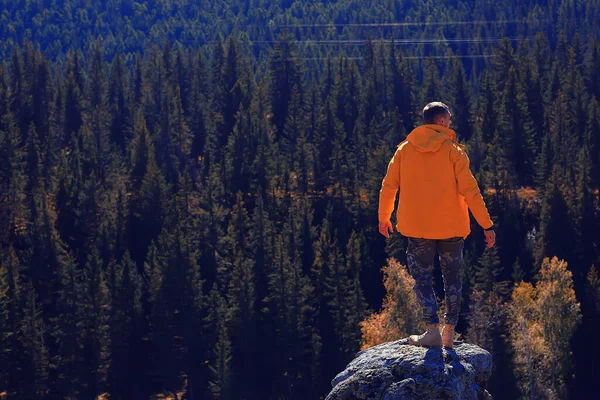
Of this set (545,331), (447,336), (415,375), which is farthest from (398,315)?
(415,375)

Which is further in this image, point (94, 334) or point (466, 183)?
point (94, 334)

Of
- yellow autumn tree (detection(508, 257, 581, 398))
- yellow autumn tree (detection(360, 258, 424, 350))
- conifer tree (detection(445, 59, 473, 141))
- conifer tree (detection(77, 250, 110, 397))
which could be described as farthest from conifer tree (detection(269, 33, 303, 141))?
yellow autumn tree (detection(360, 258, 424, 350))

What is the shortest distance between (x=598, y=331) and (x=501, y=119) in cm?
3613

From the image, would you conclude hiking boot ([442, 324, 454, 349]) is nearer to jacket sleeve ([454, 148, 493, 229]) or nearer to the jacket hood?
jacket sleeve ([454, 148, 493, 229])

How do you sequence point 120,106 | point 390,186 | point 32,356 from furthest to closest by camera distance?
point 120,106 → point 32,356 → point 390,186

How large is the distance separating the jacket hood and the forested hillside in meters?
42.3

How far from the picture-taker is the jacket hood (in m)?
12.6

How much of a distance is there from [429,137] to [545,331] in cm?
4927

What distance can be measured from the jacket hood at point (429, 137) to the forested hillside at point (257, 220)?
4235cm

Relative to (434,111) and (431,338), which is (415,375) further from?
(434,111)

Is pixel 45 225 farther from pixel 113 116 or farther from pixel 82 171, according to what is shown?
pixel 113 116

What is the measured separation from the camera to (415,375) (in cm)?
1270

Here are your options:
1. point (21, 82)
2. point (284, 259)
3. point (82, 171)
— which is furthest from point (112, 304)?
point (21, 82)

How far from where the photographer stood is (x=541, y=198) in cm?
9138
